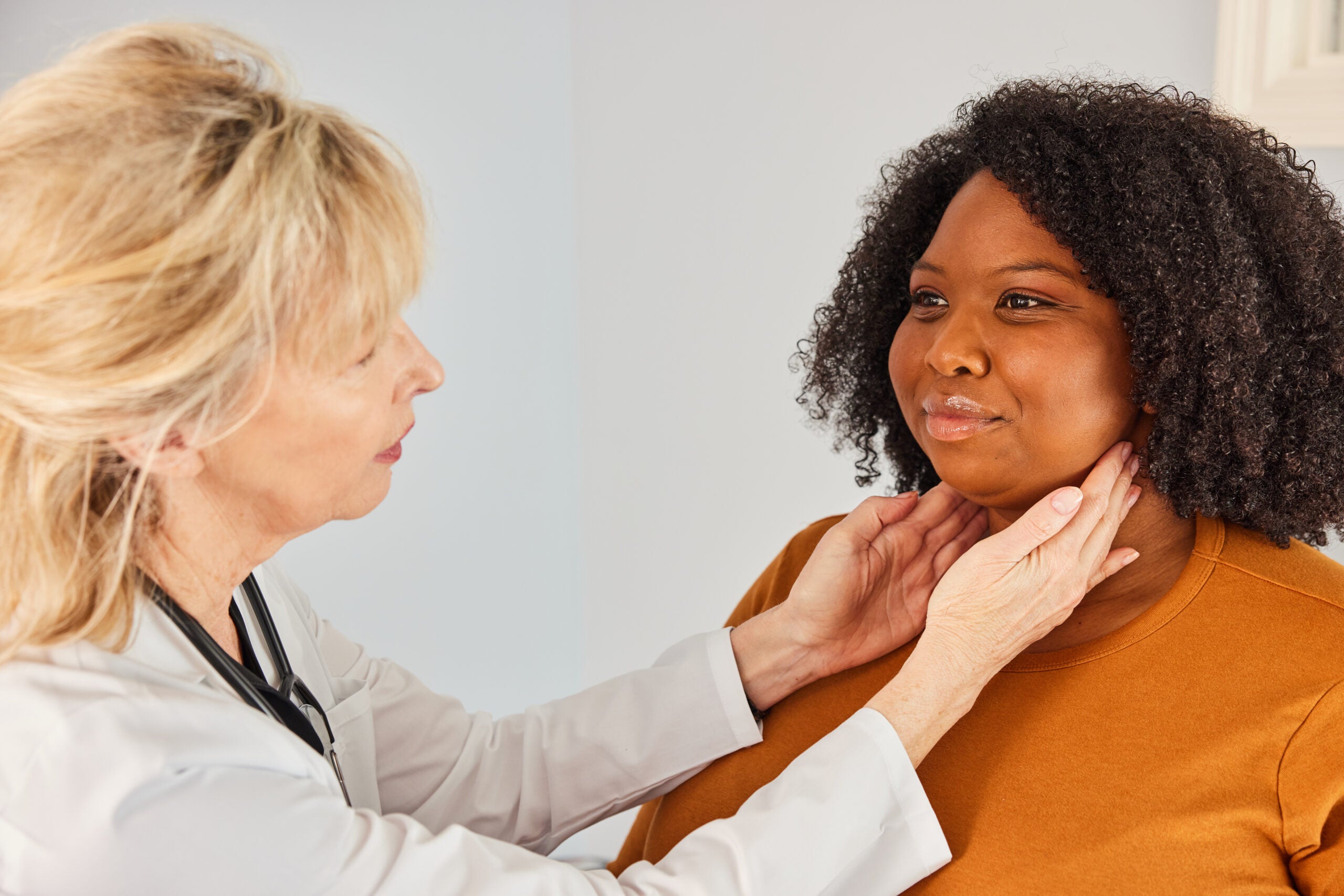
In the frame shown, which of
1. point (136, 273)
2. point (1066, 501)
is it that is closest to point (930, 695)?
point (1066, 501)

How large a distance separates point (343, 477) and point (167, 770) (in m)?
0.30

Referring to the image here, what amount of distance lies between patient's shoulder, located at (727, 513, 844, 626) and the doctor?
39 cm

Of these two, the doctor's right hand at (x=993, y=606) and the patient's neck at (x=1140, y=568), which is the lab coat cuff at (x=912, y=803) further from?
the patient's neck at (x=1140, y=568)

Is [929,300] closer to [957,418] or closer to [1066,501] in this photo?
[957,418]

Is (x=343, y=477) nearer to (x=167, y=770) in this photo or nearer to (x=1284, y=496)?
(x=167, y=770)

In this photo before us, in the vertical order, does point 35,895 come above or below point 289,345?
below

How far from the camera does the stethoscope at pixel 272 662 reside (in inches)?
41.2

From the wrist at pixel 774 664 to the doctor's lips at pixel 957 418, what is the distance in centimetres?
33

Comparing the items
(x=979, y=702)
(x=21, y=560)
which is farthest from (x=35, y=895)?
(x=979, y=702)

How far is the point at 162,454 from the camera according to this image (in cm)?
96

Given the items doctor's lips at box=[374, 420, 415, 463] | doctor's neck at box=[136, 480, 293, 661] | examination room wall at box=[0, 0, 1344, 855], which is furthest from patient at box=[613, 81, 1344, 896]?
examination room wall at box=[0, 0, 1344, 855]

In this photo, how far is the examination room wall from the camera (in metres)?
2.25

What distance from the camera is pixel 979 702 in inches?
50.8

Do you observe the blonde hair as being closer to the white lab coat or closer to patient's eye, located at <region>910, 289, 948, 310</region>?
the white lab coat
